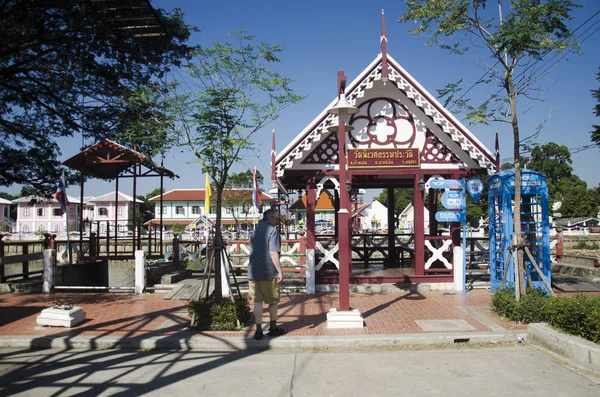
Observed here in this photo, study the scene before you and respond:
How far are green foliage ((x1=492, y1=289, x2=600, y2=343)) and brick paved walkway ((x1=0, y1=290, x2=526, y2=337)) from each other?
25cm

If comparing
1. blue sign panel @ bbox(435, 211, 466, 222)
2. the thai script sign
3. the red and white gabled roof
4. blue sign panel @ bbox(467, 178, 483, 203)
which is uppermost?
the red and white gabled roof

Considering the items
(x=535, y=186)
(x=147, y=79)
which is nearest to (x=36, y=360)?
(x=147, y=79)

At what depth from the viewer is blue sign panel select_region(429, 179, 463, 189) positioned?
11.3 m

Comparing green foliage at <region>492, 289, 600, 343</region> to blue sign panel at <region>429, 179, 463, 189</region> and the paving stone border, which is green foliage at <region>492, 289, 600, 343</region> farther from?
blue sign panel at <region>429, 179, 463, 189</region>

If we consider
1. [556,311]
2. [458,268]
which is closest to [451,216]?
[458,268]

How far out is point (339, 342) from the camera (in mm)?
7152

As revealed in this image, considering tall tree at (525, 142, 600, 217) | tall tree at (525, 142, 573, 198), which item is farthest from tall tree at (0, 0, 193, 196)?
tall tree at (525, 142, 573, 198)

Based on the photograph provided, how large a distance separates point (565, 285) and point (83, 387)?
11.0 metres

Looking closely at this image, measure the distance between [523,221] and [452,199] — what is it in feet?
5.46

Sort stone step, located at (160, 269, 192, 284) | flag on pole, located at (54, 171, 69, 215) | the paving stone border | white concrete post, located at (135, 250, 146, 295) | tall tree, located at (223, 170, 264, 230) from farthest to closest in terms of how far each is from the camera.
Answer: tall tree, located at (223, 170, 264, 230) → flag on pole, located at (54, 171, 69, 215) → stone step, located at (160, 269, 192, 284) → white concrete post, located at (135, 250, 146, 295) → the paving stone border

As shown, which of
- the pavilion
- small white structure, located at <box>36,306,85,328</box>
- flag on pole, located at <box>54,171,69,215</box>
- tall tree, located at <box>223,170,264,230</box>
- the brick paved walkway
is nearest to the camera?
the brick paved walkway

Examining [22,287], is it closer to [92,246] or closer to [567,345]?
[92,246]

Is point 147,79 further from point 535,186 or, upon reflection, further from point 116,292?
point 535,186

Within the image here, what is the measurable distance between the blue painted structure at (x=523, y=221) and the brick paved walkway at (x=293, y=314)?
3.49ft
